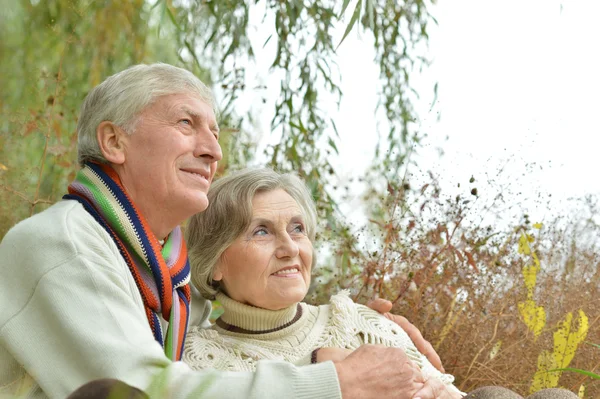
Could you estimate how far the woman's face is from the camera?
8.28 ft

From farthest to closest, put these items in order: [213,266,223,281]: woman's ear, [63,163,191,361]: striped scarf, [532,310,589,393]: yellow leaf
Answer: [532,310,589,393]: yellow leaf < [213,266,223,281]: woman's ear < [63,163,191,361]: striped scarf

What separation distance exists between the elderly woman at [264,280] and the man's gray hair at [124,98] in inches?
16.6

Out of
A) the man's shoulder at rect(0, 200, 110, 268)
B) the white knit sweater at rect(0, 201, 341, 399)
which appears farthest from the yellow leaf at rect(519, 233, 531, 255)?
the man's shoulder at rect(0, 200, 110, 268)

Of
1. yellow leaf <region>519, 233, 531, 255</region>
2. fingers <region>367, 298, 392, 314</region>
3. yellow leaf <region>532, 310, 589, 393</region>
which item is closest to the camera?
fingers <region>367, 298, 392, 314</region>

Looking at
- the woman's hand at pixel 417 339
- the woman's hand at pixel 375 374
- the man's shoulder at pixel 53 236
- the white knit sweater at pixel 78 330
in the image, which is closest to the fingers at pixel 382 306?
the woman's hand at pixel 417 339

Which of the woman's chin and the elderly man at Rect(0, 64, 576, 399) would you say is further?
the woman's chin

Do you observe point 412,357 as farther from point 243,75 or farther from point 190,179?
point 243,75

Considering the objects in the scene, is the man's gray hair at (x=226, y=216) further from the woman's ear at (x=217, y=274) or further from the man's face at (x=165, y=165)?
the man's face at (x=165, y=165)

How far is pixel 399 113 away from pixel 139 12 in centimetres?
154

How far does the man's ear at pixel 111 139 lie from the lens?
89.3 inches

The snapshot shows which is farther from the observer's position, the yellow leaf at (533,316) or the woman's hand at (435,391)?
the yellow leaf at (533,316)

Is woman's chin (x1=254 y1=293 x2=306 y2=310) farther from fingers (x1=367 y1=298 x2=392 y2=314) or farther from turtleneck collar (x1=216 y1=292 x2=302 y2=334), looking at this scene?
fingers (x1=367 y1=298 x2=392 y2=314)

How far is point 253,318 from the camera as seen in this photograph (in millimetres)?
2561

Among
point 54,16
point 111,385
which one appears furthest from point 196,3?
point 111,385
